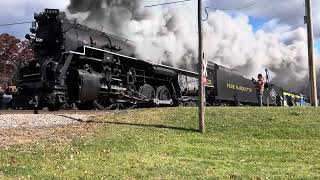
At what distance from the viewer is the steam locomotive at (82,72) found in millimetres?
18422

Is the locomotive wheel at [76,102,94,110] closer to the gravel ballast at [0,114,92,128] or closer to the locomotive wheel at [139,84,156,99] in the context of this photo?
the locomotive wheel at [139,84,156,99]

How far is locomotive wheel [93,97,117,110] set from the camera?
65.9 ft

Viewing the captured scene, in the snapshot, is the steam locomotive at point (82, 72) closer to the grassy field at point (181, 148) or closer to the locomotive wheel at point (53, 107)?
the locomotive wheel at point (53, 107)

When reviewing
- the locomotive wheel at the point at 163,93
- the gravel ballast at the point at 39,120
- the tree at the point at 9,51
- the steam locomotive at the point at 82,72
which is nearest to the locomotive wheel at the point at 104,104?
the steam locomotive at the point at 82,72

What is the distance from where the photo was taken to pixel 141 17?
22734 mm

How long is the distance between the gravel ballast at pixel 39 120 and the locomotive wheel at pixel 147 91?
6.42 m

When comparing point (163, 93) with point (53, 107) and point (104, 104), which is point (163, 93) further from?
point (53, 107)

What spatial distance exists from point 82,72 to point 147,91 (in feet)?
13.8

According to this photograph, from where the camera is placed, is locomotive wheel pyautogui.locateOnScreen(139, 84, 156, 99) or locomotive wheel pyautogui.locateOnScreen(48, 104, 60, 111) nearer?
locomotive wheel pyautogui.locateOnScreen(48, 104, 60, 111)

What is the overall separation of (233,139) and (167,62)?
10918 mm

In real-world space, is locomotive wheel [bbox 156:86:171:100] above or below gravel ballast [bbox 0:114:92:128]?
above

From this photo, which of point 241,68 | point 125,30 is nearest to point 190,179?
point 125,30

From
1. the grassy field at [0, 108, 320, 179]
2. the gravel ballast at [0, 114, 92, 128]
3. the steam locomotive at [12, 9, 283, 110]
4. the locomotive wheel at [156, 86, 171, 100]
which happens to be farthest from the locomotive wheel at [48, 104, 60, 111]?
the locomotive wheel at [156, 86, 171, 100]

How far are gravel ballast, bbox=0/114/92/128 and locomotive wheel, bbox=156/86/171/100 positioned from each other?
25.8ft
